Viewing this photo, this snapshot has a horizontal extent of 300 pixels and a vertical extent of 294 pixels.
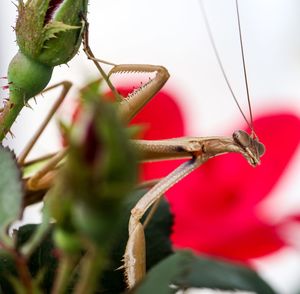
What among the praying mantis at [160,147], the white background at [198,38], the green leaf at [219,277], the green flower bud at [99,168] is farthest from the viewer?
the white background at [198,38]

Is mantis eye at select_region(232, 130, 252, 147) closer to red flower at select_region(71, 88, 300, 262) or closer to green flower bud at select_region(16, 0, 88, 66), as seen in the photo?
red flower at select_region(71, 88, 300, 262)

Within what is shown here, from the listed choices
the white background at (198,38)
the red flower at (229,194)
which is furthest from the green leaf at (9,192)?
the white background at (198,38)

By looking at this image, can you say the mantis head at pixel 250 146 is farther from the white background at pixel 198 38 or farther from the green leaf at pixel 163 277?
the white background at pixel 198 38

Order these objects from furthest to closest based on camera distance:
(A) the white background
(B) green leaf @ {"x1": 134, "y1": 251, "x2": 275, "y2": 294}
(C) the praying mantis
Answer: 1. (A) the white background
2. (C) the praying mantis
3. (B) green leaf @ {"x1": 134, "y1": 251, "x2": 275, "y2": 294}

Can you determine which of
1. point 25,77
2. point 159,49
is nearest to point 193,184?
point 25,77

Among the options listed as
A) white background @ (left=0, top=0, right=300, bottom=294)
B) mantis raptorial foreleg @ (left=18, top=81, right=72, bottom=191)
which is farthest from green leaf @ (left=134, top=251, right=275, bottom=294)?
white background @ (left=0, top=0, right=300, bottom=294)

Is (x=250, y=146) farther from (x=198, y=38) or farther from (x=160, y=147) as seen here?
(x=198, y=38)

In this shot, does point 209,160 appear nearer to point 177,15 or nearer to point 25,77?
point 25,77

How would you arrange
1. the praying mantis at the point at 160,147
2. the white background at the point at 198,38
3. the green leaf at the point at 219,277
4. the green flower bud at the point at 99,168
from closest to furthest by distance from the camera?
the green flower bud at the point at 99,168 < the green leaf at the point at 219,277 < the praying mantis at the point at 160,147 < the white background at the point at 198,38
